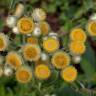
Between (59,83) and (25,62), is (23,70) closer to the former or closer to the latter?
(25,62)

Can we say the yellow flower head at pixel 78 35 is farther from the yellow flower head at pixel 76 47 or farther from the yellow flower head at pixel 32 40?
the yellow flower head at pixel 32 40

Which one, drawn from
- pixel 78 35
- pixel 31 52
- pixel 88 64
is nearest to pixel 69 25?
pixel 88 64

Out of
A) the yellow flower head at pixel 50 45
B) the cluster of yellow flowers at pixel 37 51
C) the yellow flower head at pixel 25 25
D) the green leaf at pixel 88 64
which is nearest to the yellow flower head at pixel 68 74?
the cluster of yellow flowers at pixel 37 51

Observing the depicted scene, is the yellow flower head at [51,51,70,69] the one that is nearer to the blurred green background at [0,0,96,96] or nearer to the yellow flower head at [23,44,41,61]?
the yellow flower head at [23,44,41,61]

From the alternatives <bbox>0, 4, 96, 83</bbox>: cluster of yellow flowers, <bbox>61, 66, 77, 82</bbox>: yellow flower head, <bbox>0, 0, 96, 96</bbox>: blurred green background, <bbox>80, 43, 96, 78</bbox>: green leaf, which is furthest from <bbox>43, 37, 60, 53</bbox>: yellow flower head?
<bbox>80, 43, 96, 78</bbox>: green leaf

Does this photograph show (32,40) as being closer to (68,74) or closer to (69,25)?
(68,74)

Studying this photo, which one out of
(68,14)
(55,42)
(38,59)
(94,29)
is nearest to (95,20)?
(94,29)
